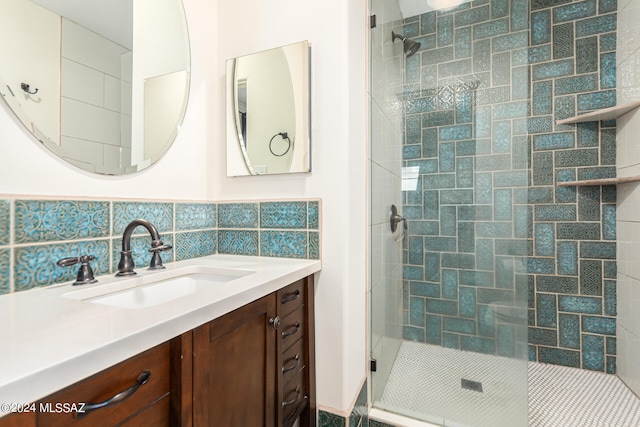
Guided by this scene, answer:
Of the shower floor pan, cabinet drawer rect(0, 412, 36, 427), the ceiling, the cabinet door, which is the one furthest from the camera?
Result: the ceiling

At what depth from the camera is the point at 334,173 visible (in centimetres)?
127

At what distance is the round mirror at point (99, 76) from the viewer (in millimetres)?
858

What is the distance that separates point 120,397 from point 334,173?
97cm

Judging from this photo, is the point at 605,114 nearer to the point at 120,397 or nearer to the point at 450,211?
the point at 450,211

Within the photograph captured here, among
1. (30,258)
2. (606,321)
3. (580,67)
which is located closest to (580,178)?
(580,67)

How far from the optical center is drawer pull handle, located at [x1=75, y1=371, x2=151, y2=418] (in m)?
0.49

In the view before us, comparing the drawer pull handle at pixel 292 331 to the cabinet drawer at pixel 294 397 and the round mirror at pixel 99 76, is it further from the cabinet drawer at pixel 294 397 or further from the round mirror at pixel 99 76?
the round mirror at pixel 99 76

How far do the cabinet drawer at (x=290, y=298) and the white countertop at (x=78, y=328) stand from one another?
10 centimetres

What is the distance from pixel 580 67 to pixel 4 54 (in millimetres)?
2822

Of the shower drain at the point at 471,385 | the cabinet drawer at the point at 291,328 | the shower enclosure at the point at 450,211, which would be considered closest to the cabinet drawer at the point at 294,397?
the cabinet drawer at the point at 291,328

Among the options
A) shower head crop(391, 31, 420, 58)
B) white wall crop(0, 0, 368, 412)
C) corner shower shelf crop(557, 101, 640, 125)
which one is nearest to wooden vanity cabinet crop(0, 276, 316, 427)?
white wall crop(0, 0, 368, 412)

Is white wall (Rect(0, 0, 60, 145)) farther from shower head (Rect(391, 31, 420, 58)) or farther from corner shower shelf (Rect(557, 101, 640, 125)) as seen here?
corner shower shelf (Rect(557, 101, 640, 125))

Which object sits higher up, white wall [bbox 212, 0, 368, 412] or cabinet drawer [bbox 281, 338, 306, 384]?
white wall [bbox 212, 0, 368, 412]

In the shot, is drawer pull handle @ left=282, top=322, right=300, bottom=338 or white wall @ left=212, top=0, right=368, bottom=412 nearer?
drawer pull handle @ left=282, top=322, right=300, bottom=338
